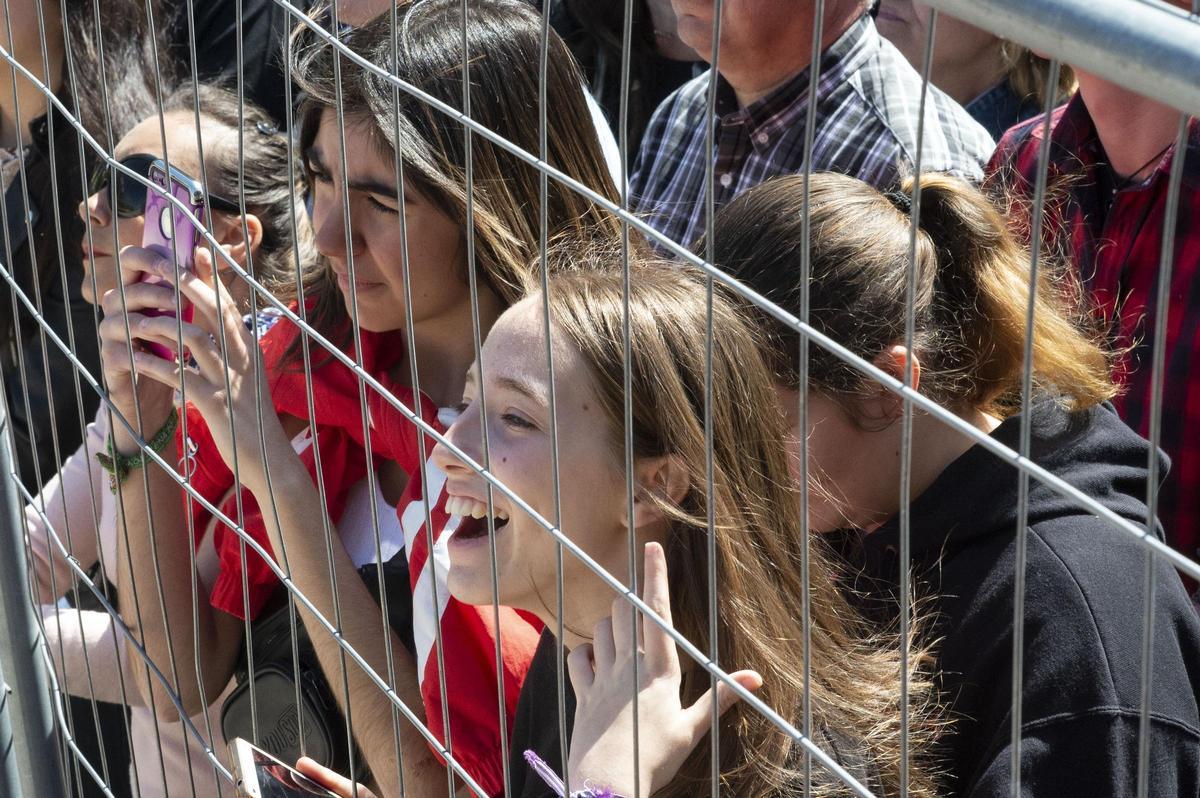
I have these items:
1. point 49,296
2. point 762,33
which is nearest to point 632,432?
point 762,33

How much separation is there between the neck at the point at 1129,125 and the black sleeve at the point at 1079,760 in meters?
0.80

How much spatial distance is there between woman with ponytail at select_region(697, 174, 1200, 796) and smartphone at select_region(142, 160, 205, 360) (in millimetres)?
529

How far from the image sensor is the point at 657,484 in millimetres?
1065

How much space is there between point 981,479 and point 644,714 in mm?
426

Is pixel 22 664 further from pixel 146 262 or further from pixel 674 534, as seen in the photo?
pixel 674 534

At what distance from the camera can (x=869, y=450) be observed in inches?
51.3

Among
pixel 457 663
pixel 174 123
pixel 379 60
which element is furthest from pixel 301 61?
pixel 457 663

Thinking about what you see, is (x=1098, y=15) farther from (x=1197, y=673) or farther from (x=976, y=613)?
(x=1197, y=673)

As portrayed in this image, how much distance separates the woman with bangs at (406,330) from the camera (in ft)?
4.34

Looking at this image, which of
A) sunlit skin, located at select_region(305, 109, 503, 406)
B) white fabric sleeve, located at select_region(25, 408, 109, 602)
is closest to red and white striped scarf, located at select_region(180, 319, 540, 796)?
sunlit skin, located at select_region(305, 109, 503, 406)

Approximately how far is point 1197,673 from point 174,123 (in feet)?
4.90

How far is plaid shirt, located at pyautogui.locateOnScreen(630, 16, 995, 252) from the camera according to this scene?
6.02ft

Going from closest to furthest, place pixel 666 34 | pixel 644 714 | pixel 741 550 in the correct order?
pixel 644 714 → pixel 741 550 → pixel 666 34

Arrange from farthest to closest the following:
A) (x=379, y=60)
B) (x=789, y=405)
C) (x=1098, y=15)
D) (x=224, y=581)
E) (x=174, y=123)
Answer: (x=174, y=123) < (x=224, y=581) < (x=379, y=60) < (x=789, y=405) < (x=1098, y=15)
